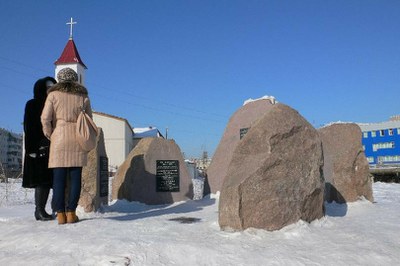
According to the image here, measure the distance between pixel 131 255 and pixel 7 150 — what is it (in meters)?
104

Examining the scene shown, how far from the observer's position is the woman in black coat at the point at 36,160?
5104mm

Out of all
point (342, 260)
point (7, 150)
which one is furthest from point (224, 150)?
point (7, 150)

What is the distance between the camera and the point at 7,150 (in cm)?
9531

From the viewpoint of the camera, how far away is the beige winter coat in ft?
15.0

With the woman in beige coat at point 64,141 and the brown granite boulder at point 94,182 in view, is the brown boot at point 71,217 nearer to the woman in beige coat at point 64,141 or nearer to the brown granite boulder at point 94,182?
the woman in beige coat at point 64,141

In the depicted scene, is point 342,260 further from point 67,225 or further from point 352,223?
point 67,225

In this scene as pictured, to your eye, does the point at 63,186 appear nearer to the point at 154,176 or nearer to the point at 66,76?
the point at 66,76

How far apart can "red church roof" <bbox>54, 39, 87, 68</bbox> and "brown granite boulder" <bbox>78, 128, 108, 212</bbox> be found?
105ft

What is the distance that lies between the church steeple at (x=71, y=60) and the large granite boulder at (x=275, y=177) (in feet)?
111

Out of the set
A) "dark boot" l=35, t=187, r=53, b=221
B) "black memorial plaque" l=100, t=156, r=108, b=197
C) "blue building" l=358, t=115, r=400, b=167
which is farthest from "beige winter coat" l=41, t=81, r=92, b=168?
"blue building" l=358, t=115, r=400, b=167

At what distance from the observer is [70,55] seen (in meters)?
37.2

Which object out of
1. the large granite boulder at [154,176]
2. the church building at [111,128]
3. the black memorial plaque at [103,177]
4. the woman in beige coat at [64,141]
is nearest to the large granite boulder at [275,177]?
the woman in beige coat at [64,141]

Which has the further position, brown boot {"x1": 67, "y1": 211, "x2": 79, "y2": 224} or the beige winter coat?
brown boot {"x1": 67, "y1": 211, "x2": 79, "y2": 224}

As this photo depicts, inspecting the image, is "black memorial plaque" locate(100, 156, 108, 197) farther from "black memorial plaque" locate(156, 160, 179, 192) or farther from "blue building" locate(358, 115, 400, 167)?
"blue building" locate(358, 115, 400, 167)
